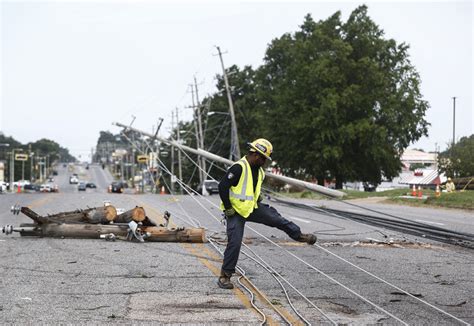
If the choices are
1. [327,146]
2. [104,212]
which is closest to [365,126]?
A: [327,146]

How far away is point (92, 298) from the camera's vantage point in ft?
23.1

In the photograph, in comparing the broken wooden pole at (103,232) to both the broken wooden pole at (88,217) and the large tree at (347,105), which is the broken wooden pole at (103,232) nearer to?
the broken wooden pole at (88,217)

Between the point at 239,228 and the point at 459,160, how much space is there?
4946 cm

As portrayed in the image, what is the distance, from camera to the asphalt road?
6375 millimetres

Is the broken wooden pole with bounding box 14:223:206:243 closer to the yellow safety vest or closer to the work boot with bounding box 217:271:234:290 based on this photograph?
the yellow safety vest

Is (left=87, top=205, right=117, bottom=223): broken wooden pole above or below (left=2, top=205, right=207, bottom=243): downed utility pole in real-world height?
above

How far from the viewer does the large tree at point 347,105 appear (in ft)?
148

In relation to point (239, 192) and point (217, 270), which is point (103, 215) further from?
point (239, 192)

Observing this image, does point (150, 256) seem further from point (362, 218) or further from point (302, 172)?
point (302, 172)

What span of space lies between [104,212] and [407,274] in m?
6.08

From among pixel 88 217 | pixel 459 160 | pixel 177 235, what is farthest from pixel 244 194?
pixel 459 160

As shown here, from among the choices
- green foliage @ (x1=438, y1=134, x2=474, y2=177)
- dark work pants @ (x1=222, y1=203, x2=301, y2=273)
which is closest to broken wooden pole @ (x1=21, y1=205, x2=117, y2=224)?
dark work pants @ (x1=222, y1=203, x2=301, y2=273)

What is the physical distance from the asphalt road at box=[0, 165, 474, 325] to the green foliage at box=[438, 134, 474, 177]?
42715 mm

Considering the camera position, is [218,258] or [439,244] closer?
[218,258]
